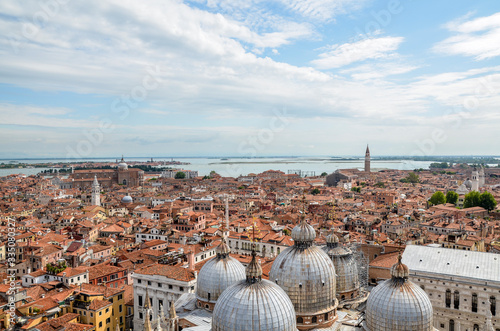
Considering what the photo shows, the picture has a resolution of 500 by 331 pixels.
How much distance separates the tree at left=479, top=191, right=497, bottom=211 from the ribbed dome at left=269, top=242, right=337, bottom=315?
5096 centimetres

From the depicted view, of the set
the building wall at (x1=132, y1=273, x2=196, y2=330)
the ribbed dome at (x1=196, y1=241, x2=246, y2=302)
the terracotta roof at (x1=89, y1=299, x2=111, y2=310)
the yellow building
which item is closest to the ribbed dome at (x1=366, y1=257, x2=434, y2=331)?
the ribbed dome at (x1=196, y1=241, x2=246, y2=302)

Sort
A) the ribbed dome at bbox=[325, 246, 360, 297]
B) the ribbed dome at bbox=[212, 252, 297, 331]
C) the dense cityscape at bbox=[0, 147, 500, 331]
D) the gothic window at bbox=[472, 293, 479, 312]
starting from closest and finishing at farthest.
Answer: the ribbed dome at bbox=[212, 252, 297, 331] → the dense cityscape at bbox=[0, 147, 500, 331] → the ribbed dome at bbox=[325, 246, 360, 297] → the gothic window at bbox=[472, 293, 479, 312]

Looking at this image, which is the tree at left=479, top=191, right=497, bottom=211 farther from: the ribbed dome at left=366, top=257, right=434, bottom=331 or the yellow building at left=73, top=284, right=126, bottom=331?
the yellow building at left=73, top=284, right=126, bottom=331

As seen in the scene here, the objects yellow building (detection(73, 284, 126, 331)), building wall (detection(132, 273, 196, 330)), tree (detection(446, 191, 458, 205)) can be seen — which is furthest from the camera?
tree (detection(446, 191, 458, 205))

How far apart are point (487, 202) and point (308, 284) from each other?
52.4 metres

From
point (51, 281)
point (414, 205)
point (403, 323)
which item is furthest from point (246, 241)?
point (414, 205)

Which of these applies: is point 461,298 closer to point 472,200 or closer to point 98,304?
point 98,304

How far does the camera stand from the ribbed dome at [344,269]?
17.0m

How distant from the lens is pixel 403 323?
1205 centimetres

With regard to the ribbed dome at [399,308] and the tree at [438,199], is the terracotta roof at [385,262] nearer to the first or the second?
the ribbed dome at [399,308]

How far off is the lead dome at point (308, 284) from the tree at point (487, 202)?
51.0m

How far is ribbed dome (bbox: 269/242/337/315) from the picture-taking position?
1385 cm

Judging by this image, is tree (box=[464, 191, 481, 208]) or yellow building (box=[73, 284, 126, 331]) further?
tree (box=[464, 191, 481, 208])

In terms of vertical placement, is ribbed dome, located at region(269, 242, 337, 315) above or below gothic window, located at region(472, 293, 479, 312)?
above
